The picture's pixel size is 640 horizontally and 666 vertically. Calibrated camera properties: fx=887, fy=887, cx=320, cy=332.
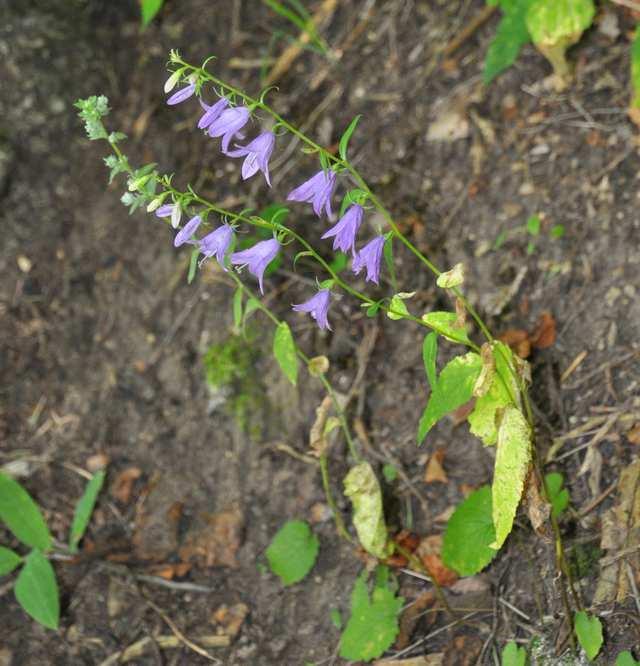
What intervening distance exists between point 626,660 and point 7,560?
1.96 m

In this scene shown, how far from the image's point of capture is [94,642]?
2.76m

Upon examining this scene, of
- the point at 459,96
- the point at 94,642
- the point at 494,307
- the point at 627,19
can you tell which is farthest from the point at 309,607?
the point at 627,19

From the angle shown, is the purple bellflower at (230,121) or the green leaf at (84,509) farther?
the green leaf at (84,509)

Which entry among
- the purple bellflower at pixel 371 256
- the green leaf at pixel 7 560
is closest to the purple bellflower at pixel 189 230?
the purple bellflower at pixel 371 256

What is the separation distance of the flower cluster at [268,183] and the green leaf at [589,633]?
Result: 0.89m

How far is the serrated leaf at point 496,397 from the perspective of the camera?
200 cm

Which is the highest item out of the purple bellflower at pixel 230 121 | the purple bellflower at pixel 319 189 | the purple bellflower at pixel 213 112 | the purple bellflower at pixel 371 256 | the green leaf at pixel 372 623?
the purple bellflower at pixel 213 112

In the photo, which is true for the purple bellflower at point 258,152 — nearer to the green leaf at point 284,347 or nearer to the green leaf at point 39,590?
the green leaf at point 284,347

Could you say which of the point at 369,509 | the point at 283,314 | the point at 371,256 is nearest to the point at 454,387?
the point at 371,256

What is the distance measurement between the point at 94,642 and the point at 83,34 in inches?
101

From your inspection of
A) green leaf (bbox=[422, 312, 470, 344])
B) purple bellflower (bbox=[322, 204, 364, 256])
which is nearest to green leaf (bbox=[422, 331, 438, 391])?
green leaf (bbox=[422, 312, 470, 344])

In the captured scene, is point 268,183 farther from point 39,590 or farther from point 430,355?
point 39,590

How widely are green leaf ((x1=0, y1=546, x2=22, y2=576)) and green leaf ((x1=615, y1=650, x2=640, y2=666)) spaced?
192 centimetres

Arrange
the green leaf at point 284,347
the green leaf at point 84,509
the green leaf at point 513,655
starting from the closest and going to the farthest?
the green leaf at point 513,655, the green leaf at point 284,347, the green leaf at point 84,509
